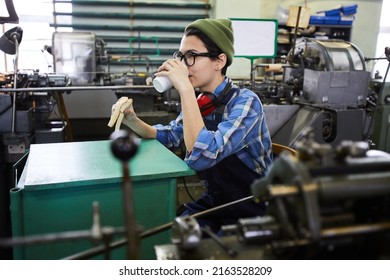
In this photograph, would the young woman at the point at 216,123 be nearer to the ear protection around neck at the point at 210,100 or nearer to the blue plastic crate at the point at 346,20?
the ear protection around neck at the point at 210,100

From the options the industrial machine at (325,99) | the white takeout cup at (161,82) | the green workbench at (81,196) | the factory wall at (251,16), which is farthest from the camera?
the factory wall at (251,16)

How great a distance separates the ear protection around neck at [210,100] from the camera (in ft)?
4.77

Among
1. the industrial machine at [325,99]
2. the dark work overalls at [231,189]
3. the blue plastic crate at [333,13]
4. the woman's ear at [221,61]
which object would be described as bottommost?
the dark work overalls at [231,189]

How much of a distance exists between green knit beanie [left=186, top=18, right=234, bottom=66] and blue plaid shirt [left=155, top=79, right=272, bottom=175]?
0.14 m

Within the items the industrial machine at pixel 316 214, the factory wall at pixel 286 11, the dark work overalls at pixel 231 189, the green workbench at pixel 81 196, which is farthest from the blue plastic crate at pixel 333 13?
the industrial machine at pixel 316 214

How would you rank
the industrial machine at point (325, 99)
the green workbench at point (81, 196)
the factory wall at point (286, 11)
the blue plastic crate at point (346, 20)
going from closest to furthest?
the green workbench at point (81, 196) → the industrial machine at point (325, 99) → the factory wall at point (286, 11) → the blue plastic crate at point (346, 20)

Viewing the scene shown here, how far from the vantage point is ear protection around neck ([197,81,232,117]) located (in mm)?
1454

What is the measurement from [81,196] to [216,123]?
1.97 feet

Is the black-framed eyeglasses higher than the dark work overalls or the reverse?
higher

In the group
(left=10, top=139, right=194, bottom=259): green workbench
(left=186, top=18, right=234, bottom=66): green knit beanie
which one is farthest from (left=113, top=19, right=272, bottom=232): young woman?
Answer: (left=10, top=139, right=194, bottom=259): green workbench

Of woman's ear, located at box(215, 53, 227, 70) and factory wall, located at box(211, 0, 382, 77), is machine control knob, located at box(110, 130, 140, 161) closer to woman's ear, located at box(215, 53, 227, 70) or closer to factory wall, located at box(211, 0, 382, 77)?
woman's ear, located at box(215, 53, 227, 70)

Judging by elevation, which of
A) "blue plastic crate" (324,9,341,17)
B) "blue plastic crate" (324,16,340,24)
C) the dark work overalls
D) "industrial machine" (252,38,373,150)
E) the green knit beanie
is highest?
"blue plastic crate" (324,9,341,17)

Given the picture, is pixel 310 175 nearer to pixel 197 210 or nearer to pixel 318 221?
pixel 318 221

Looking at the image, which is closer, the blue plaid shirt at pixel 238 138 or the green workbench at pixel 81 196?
the green workbench at pixel 81 196
